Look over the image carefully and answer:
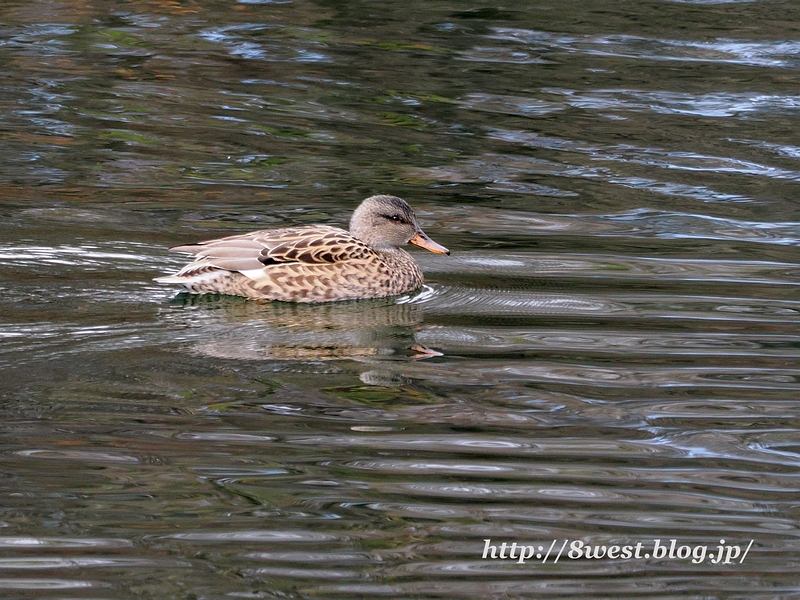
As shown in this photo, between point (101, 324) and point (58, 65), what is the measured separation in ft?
27.2

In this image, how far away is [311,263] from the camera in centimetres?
823

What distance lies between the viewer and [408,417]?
233 inches

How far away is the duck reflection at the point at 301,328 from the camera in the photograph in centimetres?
699

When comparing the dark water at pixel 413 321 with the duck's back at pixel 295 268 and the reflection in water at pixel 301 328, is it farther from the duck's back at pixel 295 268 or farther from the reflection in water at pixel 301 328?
the duck's back at pixel 295 268

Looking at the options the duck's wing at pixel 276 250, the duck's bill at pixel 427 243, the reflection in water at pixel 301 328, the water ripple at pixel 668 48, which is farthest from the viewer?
the water ripple at pixel 668 48

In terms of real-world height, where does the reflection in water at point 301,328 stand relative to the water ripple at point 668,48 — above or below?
below

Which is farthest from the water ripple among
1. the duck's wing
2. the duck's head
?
the duck's wing

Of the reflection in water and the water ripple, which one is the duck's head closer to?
the reflection in water

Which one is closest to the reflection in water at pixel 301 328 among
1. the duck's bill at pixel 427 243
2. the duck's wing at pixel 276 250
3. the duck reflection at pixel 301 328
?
the duck reflection at pixel 301 328

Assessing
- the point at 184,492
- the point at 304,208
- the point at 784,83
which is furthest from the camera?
the point at 784,83

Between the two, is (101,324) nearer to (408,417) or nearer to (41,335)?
(41,335)

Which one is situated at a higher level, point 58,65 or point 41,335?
point 58,65

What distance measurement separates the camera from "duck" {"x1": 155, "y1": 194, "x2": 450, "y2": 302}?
8.04 metres

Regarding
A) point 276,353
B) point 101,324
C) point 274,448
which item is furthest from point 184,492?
point 101,324
